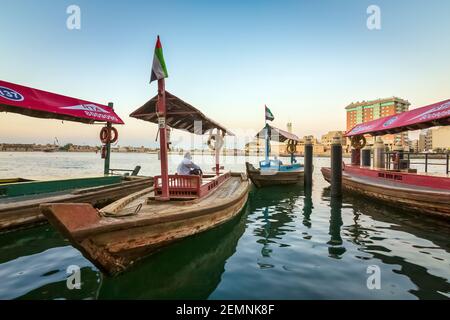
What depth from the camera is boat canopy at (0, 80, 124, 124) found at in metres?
9.14

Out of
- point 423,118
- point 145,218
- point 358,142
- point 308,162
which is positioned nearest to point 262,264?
point 145,218

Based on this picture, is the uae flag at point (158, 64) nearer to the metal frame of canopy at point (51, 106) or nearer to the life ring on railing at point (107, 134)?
the metal frame of canopy at point (51, 106)

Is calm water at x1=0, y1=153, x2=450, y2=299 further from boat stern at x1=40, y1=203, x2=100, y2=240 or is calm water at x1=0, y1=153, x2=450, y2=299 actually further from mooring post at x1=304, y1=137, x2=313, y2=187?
mooring post at x1=304, y1=137, x2=313, y2=187

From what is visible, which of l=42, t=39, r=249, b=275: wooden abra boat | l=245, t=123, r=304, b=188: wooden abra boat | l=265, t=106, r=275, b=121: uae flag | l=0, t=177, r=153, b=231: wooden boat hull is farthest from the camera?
l=265, t=106, r=275, b=121: uae flag

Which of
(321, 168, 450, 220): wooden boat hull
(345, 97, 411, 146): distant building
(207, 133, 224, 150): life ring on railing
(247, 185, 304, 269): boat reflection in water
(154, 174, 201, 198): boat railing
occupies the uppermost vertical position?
(345, 97, 411, 146): distant building

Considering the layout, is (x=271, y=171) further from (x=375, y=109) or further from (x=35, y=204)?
(x=375, y=109)

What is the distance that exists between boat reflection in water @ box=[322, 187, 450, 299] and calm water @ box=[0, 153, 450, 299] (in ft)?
0.08

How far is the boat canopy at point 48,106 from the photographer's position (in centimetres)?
914

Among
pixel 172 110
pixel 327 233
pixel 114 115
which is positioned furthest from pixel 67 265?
pixel 114 115

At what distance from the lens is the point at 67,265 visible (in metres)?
5.82

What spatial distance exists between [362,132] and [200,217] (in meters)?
15.2

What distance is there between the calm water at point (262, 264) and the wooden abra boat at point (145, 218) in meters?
0.43

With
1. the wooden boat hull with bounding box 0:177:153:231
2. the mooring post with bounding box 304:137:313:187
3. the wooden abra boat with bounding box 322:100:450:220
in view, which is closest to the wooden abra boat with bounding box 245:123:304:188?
the mooring post with bounding box 304:137:313:187
